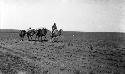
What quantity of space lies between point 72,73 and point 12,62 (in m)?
5.38

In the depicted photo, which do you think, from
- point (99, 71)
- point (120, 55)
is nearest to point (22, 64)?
point (99, 71)

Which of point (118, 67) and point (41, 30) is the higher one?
point (41, 30)

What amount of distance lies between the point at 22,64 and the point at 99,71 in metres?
7.36

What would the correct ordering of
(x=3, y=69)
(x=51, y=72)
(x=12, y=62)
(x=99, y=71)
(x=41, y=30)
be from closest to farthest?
1. (x=3, y=69)
2. (x=51, y=72)
3. (x=12, y=62)
4. (x=99, y=71)
5. (x=41, y=30)

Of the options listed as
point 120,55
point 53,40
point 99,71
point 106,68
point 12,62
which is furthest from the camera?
point 53,40

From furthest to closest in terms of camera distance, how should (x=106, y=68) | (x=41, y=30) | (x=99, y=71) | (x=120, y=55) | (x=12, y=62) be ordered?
(x=41, y=30), (x=120, y=55), (x=106, y=68), (x=99, y=71), (x=12, y=62)

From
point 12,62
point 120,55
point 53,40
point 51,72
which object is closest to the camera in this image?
point 51,72

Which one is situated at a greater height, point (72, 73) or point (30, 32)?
point (30, 32)

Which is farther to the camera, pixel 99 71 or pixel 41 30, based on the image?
pixel 41 30

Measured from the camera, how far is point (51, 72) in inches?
659

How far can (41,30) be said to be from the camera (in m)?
51.7

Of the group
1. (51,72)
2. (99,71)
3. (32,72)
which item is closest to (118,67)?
(99,71)

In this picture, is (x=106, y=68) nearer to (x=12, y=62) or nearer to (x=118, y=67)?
(x=118, y=67)

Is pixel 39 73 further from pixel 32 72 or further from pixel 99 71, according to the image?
pixel 99 71
